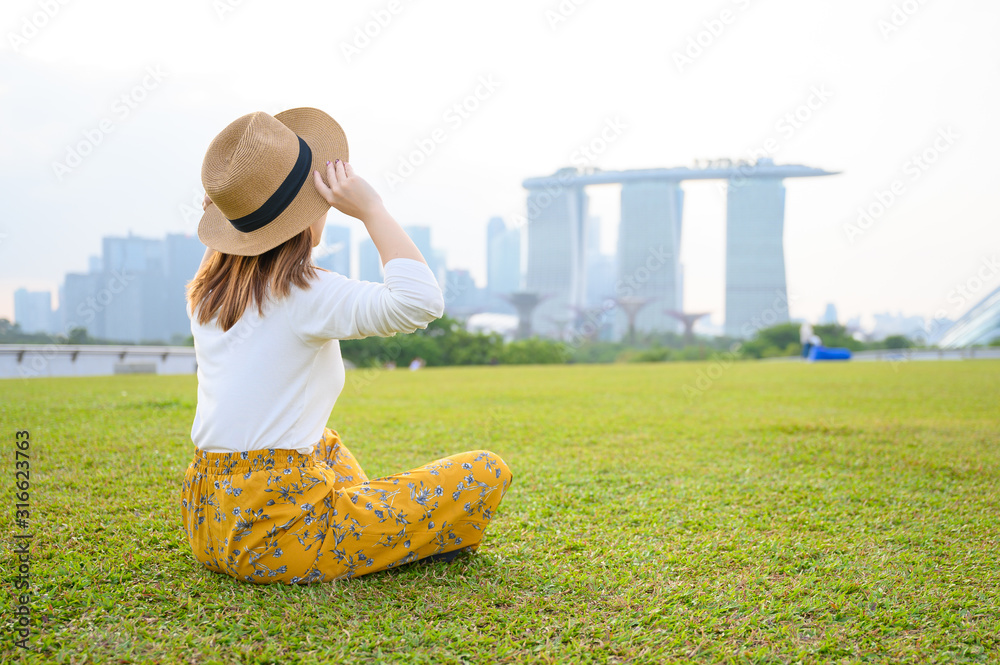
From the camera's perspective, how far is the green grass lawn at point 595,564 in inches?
57.4

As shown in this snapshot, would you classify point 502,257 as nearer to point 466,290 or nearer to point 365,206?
point 466,290

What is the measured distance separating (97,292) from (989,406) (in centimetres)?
1930

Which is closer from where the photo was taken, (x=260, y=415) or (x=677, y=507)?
(x=260, y=415)

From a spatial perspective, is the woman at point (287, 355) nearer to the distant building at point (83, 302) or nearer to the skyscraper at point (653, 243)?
the distant building at point (83, 302)

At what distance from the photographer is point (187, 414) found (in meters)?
5.02

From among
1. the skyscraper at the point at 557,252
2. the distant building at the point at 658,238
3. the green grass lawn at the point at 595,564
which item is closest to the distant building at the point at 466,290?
the skyscraper at the point at 557,252

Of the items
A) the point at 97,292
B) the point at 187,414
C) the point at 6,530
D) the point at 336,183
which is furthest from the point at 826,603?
the point at 97,292

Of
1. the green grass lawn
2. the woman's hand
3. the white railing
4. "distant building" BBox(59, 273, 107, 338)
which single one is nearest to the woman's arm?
the woman's hand

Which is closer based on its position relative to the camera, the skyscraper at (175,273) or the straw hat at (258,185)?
the straw hat at (258,185)

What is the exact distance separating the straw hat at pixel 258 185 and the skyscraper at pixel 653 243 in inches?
2441

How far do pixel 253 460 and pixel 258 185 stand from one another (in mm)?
673

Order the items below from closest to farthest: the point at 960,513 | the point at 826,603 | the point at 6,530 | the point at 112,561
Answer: the point at 826,603
the point at 112,561
the point at 6,530
the point at 960,513

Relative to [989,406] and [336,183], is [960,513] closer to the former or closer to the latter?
[336,183]

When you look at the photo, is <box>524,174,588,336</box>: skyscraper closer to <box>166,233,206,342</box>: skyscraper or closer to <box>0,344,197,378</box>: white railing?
<box>166,233,206,342</box>: skyscraper
